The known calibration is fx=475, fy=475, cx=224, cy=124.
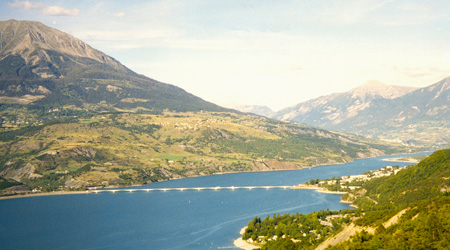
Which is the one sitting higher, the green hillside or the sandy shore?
the green hillside

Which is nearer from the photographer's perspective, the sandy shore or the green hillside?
the green hillside

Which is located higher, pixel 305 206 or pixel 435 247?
pixel 435 247

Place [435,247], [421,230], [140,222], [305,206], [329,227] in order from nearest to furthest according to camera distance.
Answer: [435,247]
[421,230]
[329,227]
[140,222]
[305,206]

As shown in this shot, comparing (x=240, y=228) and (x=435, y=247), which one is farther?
(x=240, y=228)

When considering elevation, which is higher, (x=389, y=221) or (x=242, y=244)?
(x=389, y=221)

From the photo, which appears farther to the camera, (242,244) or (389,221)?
(242,244)

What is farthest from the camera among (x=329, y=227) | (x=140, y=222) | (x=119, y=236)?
(x=140, y=222)

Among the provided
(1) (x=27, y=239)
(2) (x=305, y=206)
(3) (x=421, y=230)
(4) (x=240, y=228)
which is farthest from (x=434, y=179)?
(1) (x=27, y=239)

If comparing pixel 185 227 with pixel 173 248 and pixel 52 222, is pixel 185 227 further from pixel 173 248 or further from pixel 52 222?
pixel 52 222

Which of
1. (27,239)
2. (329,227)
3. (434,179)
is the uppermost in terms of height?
(434,179)

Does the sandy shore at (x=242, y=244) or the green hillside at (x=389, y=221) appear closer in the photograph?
the green hillside at (x=389, y=221)

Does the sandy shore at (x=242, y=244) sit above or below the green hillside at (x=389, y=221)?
below
